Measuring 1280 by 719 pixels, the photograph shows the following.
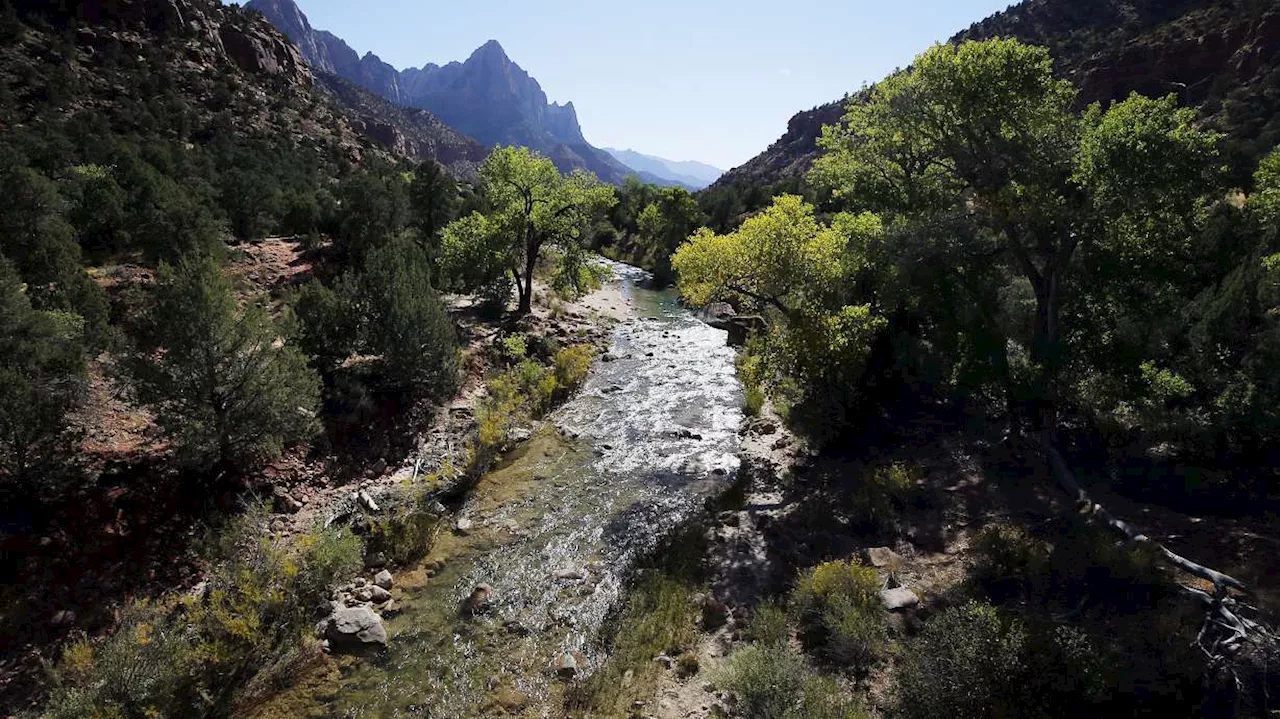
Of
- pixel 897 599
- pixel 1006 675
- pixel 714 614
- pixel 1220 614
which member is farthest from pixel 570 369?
pixel 1220 614

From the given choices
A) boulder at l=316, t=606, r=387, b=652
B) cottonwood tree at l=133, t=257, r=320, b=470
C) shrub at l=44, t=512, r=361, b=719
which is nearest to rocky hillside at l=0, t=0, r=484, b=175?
cottonwood tree at l=133, t=257, r=320, b=470

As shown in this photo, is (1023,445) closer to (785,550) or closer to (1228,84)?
(785,550)

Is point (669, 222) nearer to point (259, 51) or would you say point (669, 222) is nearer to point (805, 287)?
point (805, 287)

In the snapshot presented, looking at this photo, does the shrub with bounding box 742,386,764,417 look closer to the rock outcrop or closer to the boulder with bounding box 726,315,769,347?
the boulder with bounding box 726,315,769,347

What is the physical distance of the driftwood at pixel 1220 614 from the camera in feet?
25.0

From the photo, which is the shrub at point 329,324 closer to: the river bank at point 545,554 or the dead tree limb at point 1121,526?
the river bank at point 545,554

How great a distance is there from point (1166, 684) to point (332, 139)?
7965cm

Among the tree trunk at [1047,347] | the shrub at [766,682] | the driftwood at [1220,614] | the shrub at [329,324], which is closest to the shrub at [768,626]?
the shrub at [766,682]

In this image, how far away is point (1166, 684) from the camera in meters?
7.59

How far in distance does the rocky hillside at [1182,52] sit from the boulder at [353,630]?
146 feet

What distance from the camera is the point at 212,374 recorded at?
12219 millimetres

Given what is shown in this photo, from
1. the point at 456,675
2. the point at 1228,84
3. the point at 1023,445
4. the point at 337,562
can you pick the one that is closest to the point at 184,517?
the point at 337,562

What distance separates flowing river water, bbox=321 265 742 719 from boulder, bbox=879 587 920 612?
5229mm

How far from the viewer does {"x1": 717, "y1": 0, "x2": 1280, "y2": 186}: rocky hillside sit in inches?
1761
